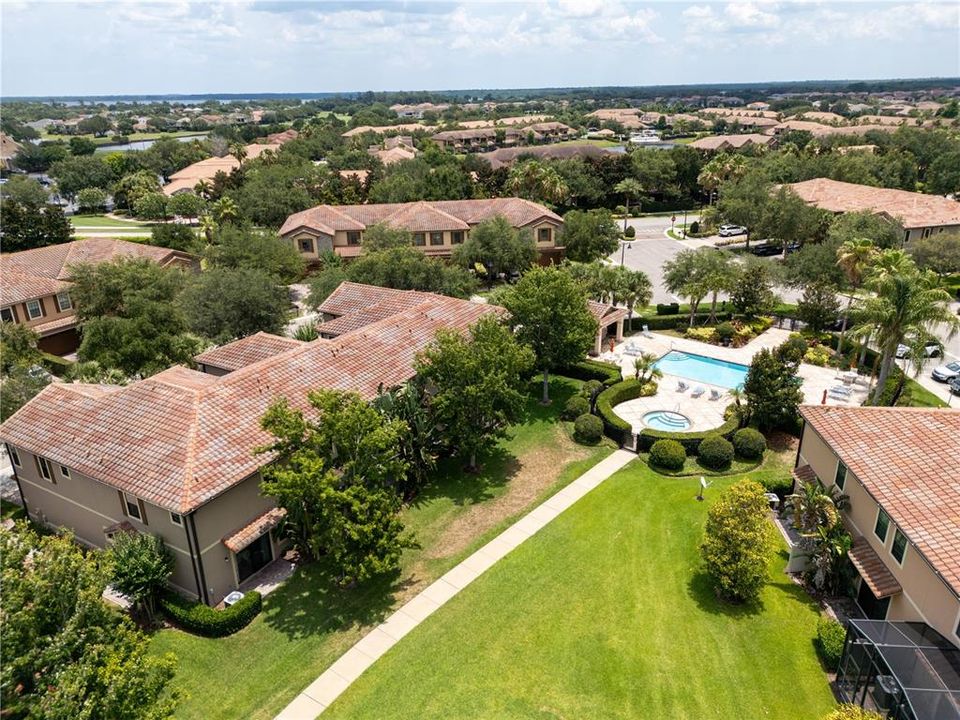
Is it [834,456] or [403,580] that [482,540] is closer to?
[403,580]

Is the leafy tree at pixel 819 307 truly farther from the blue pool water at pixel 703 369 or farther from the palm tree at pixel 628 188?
the palm tree at pixel 628 188

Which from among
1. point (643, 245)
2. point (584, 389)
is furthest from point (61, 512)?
point (643, 245)

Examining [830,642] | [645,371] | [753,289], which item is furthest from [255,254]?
[830,642]

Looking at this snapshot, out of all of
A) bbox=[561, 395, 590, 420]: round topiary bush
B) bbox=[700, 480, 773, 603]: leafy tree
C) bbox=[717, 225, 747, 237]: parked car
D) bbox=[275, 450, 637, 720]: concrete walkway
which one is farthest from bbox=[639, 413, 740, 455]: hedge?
bbox=[717, 225, 747, 237]: parked car

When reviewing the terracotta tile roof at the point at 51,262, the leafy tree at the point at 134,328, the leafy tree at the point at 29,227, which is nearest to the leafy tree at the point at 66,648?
the leafy tree at the point at 134,328

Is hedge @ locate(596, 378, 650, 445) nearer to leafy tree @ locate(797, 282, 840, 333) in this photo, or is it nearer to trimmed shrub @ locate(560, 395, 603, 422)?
trimmed shrub @ locate(560, 395, 603, 422)

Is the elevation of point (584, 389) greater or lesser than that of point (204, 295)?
lesser
